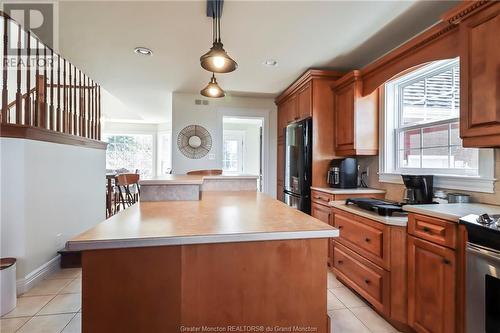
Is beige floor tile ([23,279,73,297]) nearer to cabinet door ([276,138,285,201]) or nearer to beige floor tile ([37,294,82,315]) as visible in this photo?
beige floor tile ([37,294,82,315])

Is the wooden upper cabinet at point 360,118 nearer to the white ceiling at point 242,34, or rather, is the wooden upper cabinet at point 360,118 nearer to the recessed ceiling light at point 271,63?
the white ceiling at point 242,34

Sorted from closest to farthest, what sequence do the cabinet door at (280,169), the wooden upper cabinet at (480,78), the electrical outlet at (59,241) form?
the wooden upper cabinet at (480,78) < the electrical outlet at (59,241) < the cabinet door at (280,169)

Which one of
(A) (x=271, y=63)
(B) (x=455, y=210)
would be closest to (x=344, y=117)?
(A) (x=271, y=63)

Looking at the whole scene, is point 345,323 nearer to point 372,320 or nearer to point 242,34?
point 372,320

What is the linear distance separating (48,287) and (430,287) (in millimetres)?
3102

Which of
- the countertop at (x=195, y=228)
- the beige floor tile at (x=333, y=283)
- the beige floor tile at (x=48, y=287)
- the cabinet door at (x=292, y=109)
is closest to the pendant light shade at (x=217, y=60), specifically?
the countertop at (x=195, y=228)

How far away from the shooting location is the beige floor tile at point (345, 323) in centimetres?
181

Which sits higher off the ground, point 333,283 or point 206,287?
point 206,287

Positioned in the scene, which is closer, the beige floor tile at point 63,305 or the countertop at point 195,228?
the countertop at point 195,228

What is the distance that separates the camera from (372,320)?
1937 mm

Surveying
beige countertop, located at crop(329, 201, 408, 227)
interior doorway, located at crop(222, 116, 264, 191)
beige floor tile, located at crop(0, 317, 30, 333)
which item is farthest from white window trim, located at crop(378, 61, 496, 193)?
interior doorway, located at crop(222, 116, 264, 191)

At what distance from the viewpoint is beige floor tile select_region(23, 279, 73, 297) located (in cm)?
228

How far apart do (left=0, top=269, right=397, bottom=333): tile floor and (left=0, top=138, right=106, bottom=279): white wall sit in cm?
29

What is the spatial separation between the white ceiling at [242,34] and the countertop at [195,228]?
1596mm
